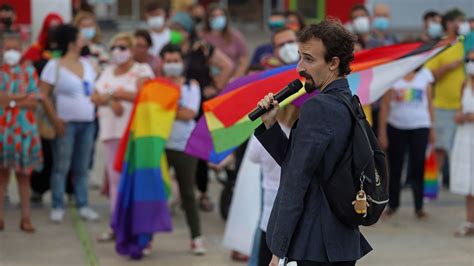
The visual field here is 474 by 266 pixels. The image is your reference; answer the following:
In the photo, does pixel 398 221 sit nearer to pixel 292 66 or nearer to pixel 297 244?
pixel 292 66

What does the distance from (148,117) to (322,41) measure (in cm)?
383

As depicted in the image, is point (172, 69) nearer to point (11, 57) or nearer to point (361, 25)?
point (11, 57)

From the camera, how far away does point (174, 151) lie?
25.8ft

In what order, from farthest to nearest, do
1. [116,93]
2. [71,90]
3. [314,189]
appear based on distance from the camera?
1. [71,90]
2. [116,93]
3. [314,189]

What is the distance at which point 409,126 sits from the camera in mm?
9281

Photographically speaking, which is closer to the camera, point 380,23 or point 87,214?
point 87,214

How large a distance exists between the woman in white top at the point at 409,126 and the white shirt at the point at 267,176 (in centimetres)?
332

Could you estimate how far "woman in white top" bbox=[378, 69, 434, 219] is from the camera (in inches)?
364

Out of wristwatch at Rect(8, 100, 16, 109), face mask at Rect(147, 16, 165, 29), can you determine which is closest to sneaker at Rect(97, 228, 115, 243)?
wristwatch at Rect(8, 100, 16, 109)

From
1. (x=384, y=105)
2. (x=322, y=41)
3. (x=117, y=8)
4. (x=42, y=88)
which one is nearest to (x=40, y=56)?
(x=42, y=88)

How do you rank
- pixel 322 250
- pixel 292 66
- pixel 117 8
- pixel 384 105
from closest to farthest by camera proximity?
pixel 322 250
pixel 292 66
pixel 384 105
pixel 117 8

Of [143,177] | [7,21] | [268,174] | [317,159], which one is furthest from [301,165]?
[7,21]

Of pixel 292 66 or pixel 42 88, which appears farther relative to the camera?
pixel 42 88

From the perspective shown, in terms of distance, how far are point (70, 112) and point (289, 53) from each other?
7.47 ft
